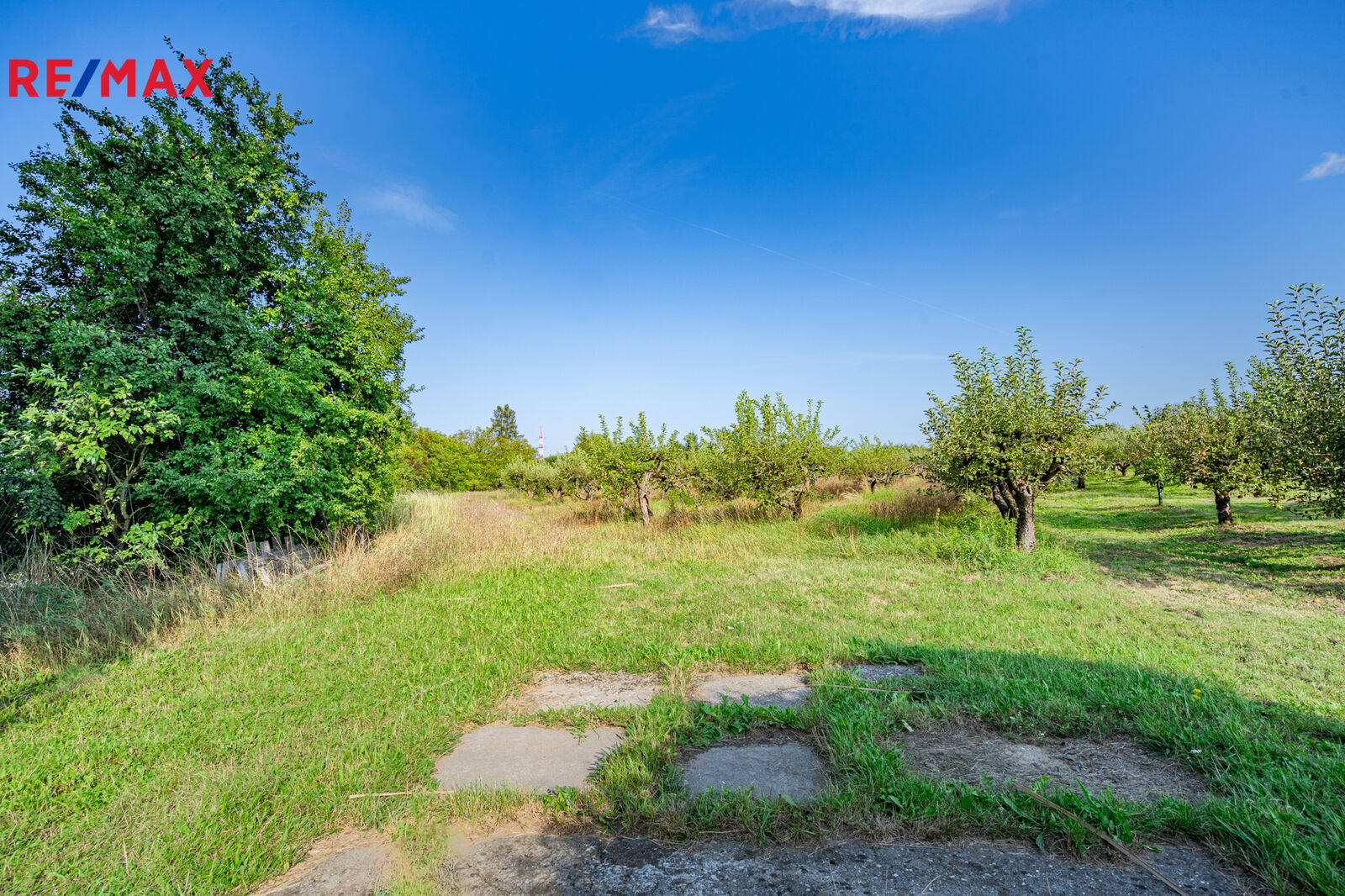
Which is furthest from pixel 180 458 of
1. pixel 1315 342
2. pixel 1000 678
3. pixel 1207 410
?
pixel 1207 410

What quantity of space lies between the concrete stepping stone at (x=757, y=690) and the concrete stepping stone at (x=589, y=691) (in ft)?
1.50

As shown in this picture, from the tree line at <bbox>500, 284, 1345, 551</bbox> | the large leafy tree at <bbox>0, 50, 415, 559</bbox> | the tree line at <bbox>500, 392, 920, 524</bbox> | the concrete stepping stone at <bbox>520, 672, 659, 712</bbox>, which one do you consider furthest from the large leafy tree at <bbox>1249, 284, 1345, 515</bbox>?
the large leafy tree at <bbox>0, 50, 415, 559</bbox>

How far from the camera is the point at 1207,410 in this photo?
14.6 m

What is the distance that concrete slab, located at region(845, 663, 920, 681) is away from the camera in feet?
14.9

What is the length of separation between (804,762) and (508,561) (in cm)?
725

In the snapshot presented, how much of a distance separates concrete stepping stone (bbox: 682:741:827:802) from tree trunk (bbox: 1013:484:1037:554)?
326 inches

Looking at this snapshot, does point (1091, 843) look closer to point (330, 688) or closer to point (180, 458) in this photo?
point (330, 688)

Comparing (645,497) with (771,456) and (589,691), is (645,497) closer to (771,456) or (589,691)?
(771,456)

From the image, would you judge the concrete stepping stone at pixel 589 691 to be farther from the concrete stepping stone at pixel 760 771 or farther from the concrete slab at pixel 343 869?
the concrete slab at pixel 343 869

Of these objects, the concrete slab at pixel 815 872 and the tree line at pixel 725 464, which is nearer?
the concrete slab at pixel 815 872

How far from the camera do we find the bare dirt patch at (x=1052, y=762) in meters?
2.89

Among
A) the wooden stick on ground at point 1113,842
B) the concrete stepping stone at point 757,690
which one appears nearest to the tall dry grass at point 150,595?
the concrete stepping stone at point 757,690

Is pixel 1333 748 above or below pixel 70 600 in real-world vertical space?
below

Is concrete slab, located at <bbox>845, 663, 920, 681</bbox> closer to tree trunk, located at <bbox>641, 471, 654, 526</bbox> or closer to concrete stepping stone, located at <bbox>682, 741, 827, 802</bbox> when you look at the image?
concrete stepping stone, located at <bbox>682, 741, 827, 802</bbox>
